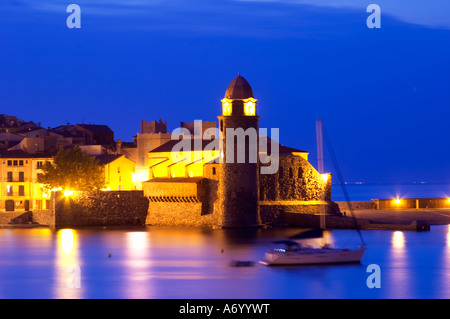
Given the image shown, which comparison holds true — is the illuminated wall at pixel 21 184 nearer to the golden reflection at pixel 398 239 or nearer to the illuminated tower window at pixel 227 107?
the illuminated tower window at pixel 227 107

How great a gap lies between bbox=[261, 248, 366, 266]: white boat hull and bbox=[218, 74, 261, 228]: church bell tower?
11.0 m

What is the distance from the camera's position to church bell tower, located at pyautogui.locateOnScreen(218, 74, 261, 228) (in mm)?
55938

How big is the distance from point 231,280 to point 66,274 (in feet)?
23.4

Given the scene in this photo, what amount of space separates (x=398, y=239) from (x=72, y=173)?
20.5m

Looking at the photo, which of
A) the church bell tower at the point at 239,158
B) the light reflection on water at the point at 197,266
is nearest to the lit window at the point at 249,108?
the church bell tower at the point at 239,158

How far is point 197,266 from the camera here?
150ft

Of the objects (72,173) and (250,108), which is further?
(72,173)

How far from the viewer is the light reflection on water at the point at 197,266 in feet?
129

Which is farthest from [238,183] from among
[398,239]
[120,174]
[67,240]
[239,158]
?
[120,174]

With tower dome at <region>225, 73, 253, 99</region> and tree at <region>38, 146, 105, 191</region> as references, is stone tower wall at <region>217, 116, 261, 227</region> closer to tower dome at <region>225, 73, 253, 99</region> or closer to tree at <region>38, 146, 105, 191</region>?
tower dome at <region>225, 73, 253, 99</region>

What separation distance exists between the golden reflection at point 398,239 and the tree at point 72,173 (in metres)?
18.8

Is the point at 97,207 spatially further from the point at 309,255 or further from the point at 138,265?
the point at 309,255

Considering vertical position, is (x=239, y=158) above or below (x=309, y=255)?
above
